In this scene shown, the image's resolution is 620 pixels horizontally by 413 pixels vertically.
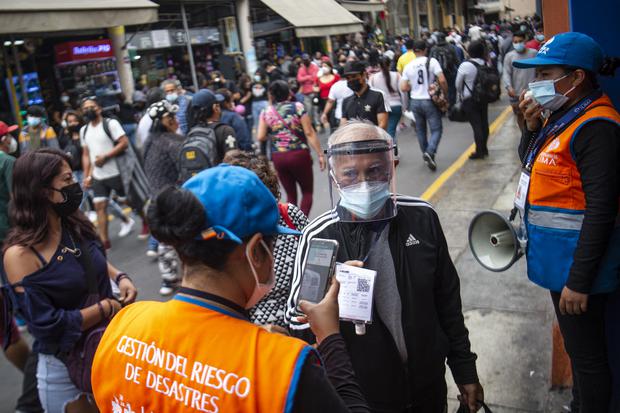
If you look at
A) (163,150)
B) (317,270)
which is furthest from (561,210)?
(163,150)

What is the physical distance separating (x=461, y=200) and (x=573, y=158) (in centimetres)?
498

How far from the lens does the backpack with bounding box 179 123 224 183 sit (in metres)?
5.39

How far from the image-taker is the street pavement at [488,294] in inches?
143

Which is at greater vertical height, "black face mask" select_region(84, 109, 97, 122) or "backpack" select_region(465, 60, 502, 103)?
"black face mask" select_region(84, 109, 97, 122)

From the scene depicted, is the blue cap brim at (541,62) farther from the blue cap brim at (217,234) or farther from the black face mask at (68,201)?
the black face mask at (68,201)

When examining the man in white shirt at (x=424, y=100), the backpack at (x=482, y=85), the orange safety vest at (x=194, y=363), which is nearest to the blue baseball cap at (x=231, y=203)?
the orange safety vest at (x=194, y=363)

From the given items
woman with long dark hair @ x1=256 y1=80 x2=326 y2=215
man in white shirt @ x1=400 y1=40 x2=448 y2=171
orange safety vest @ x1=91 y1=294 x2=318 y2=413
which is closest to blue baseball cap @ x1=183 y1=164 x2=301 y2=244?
orange safety vest @ x1=91 y1=294 x2=318 y2=413

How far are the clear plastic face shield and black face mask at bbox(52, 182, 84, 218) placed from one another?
4.64 feet

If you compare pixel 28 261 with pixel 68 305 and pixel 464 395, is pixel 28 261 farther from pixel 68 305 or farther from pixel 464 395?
pixel 464 395

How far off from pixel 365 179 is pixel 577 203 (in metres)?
0.97

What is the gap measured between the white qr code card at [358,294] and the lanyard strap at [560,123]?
1157 mm

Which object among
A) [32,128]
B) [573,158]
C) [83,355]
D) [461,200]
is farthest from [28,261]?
[32,128]

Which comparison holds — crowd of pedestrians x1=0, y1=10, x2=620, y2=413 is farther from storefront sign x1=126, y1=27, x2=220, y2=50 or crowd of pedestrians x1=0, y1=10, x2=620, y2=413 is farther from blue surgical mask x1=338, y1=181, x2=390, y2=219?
storefront sign x1=126, y1=27, x2=220, y2=50

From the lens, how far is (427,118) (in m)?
9.40
